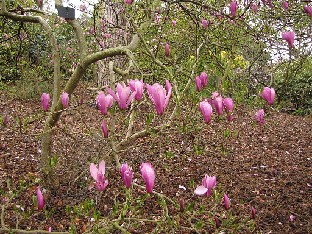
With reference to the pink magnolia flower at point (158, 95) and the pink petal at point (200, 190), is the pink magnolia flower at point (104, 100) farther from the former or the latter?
the pink petal at point (200, 190)

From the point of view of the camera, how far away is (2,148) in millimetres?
4422

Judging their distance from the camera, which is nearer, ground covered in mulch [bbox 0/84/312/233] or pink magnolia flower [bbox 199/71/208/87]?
pink magnolia flower [bbox 199/71/208/87]

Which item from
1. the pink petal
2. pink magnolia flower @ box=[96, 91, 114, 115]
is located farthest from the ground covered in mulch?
pink magnolia flower @ box=[96, 91, 114, 115]

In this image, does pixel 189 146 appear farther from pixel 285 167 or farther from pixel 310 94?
pixel 310 94

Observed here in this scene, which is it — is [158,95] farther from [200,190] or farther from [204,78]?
[204,78]

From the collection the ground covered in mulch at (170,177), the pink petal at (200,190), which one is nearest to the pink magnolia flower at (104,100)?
the ground covered in mulch at (170,177)

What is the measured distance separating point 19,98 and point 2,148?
3373 mm

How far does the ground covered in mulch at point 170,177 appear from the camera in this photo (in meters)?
2.76

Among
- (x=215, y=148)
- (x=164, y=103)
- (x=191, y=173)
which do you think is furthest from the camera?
(x=215, y=148)

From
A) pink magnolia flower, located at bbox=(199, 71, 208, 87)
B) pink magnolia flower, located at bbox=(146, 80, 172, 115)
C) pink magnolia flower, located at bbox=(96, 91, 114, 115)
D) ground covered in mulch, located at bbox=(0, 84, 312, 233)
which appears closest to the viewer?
pink magnolia flower, located at bbox=(146, 80, 172, 115)

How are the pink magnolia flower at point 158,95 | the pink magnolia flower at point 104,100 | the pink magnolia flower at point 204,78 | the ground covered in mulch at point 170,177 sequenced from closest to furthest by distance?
1. the pink magnolia flower at point 158,95
2. the pink magnolia flower at point 104,100
3. the pink magnolia flower at point 204,78
4. the ground covered in mulch at point 170,177

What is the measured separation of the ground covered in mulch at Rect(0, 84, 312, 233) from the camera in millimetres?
2756

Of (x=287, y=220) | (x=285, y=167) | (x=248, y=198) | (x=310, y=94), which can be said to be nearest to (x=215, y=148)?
(x=285, y=167)

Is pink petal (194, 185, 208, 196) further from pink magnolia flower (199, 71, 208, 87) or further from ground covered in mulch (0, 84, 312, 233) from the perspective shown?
pink magnolia flower (199, 71, 208, 87)
